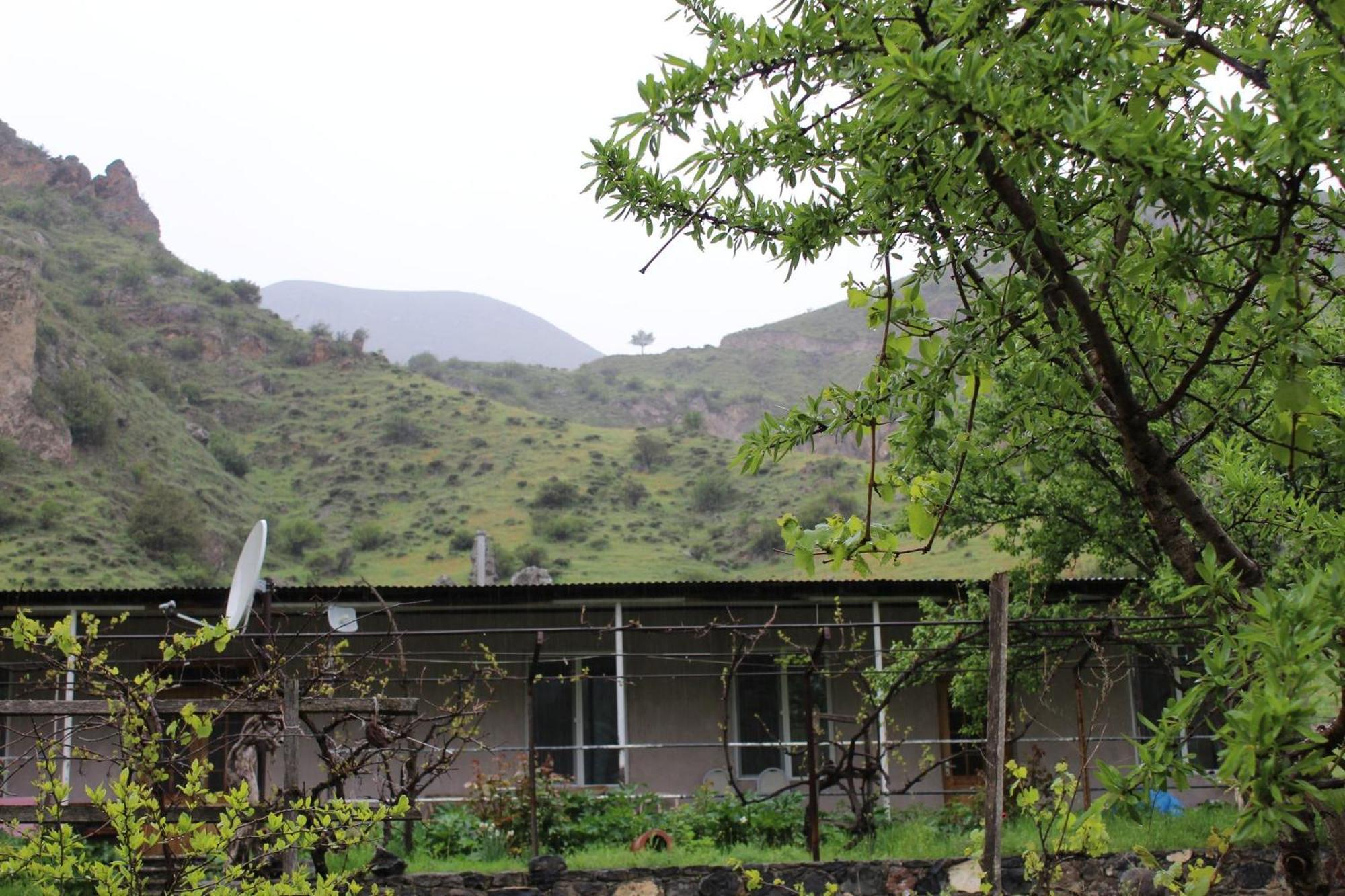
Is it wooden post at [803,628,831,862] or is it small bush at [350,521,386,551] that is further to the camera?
small bush at [350,521,386,551]

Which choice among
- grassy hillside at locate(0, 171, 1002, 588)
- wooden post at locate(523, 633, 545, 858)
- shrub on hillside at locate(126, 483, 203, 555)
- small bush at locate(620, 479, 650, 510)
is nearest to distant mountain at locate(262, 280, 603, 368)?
grassy hillside at locate(0, 171, 1002, 588)

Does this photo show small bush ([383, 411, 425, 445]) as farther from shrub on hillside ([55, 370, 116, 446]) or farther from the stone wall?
the stone wall

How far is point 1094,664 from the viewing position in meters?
13.8

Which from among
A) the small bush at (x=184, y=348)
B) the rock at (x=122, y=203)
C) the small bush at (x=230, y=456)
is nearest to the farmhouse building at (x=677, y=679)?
the small bush at (x=230, y=456)

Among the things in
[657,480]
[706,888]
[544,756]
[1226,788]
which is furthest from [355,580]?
[1226,788]

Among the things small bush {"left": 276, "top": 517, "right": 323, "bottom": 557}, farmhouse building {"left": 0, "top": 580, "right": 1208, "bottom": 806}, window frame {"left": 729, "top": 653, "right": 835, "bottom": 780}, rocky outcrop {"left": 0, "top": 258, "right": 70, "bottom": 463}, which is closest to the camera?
farmhouse building {"left": 0, "top": 580, "right": 1208, "bottom": 806}

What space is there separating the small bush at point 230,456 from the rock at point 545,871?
119 feet

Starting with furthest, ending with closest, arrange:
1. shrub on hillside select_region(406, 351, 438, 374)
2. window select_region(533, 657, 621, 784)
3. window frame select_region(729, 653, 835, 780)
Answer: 1. shrub on hillside select_region(406, 351, 438, 374)
2. window select_region(533, 657, 621, 784)
3. window frame select_region(729, 653, 835, 780)

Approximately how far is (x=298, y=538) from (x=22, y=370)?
12320 mm

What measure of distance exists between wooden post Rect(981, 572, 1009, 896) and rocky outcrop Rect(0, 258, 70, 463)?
39.2 m

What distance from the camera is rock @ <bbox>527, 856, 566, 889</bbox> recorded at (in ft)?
28.6

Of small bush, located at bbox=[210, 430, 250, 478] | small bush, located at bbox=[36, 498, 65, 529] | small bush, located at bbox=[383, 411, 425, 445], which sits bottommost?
small bush, located at bbox=[36, 498, 65, 529]

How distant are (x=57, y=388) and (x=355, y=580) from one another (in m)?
14.9

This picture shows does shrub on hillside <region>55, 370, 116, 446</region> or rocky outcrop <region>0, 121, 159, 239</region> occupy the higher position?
rocky outcrop <region>0, 121, 159, 239</region>
